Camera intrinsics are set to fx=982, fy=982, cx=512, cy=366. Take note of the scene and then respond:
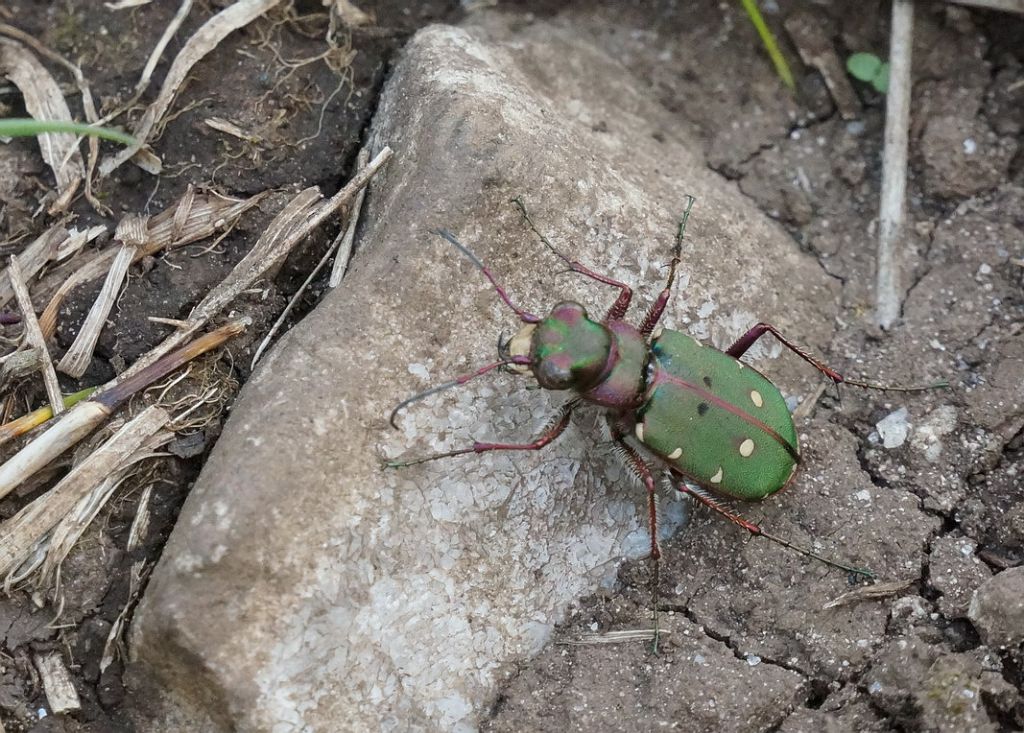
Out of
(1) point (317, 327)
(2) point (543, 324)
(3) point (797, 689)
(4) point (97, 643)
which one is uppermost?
(1) point (317, 327)

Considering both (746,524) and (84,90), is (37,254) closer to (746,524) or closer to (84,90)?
(84,90)

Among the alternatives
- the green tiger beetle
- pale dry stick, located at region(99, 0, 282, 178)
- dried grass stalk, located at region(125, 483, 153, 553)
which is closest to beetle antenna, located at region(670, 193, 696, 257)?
the green tiger beetle

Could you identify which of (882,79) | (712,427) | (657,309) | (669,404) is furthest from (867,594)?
(882,79)

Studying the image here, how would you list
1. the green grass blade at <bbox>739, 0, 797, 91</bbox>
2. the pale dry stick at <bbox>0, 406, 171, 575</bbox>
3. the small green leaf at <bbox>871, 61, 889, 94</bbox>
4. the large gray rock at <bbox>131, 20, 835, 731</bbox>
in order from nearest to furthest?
the large gray rock at <bbox>131, 20, 835, 731</bbox>, the pale dry stick at <bbox>0, 406, 171, 575</bbox>, the green grass blade at <bbox>739, 0, 797, 91</bbox>, the small green leaf at <bbox>871, 61, 889, 94</bbox>

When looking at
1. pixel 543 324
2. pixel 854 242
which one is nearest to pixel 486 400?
pixel 543 324

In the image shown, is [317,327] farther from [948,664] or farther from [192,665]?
[948,664]

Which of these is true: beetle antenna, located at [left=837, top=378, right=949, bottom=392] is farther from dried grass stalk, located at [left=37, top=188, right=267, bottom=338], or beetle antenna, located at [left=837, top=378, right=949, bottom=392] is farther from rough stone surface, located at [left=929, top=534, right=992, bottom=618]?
dried grass stalk, located at [left=37, top=188, right=267, bottom=338]
